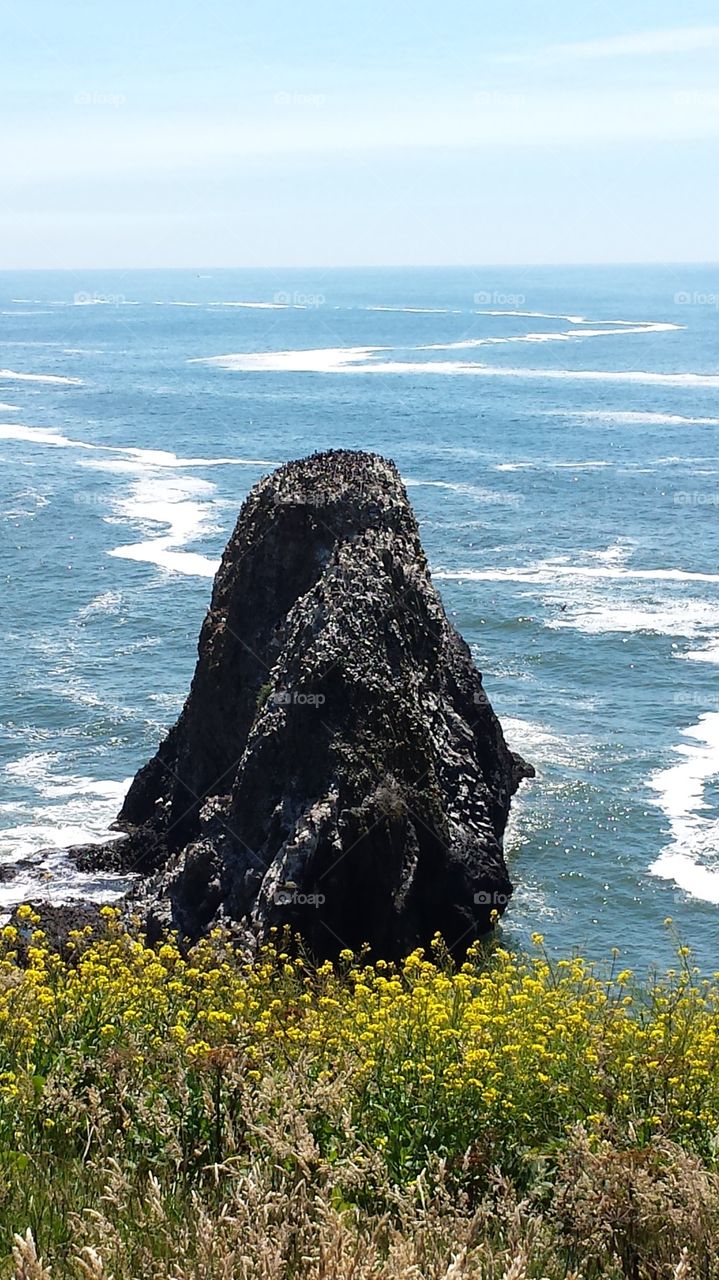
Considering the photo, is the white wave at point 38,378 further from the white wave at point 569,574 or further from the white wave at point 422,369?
the white wave at point 569,574

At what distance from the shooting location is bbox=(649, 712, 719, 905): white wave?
35.0 m

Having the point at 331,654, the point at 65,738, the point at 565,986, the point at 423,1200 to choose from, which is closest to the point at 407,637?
the point at 331,654

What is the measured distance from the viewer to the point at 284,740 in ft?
98.3

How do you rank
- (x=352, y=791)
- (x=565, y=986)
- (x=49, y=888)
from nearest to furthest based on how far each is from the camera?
1. (x=565, y=986)
2. (x=352, y=791)
3. (x=49, y=888)

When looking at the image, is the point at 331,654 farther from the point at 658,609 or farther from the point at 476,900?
the point at 658,609

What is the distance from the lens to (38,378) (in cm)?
15812

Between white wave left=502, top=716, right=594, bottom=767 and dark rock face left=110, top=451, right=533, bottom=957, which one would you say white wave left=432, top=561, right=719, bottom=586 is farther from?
dark rock face left=110, top=451, right=533, bottom=957

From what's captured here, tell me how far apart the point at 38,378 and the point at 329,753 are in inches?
5435

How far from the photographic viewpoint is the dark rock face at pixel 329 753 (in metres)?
28.8

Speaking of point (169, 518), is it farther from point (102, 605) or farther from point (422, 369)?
point (422, 369)

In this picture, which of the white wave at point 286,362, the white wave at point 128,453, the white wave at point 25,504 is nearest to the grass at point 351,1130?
the white wave at point 25,504

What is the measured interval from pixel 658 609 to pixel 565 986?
47.5m

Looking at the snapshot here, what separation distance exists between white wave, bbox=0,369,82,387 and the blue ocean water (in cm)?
1066

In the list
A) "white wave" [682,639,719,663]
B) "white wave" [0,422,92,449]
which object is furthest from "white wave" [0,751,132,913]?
"white wave" [0,422,92,449]
